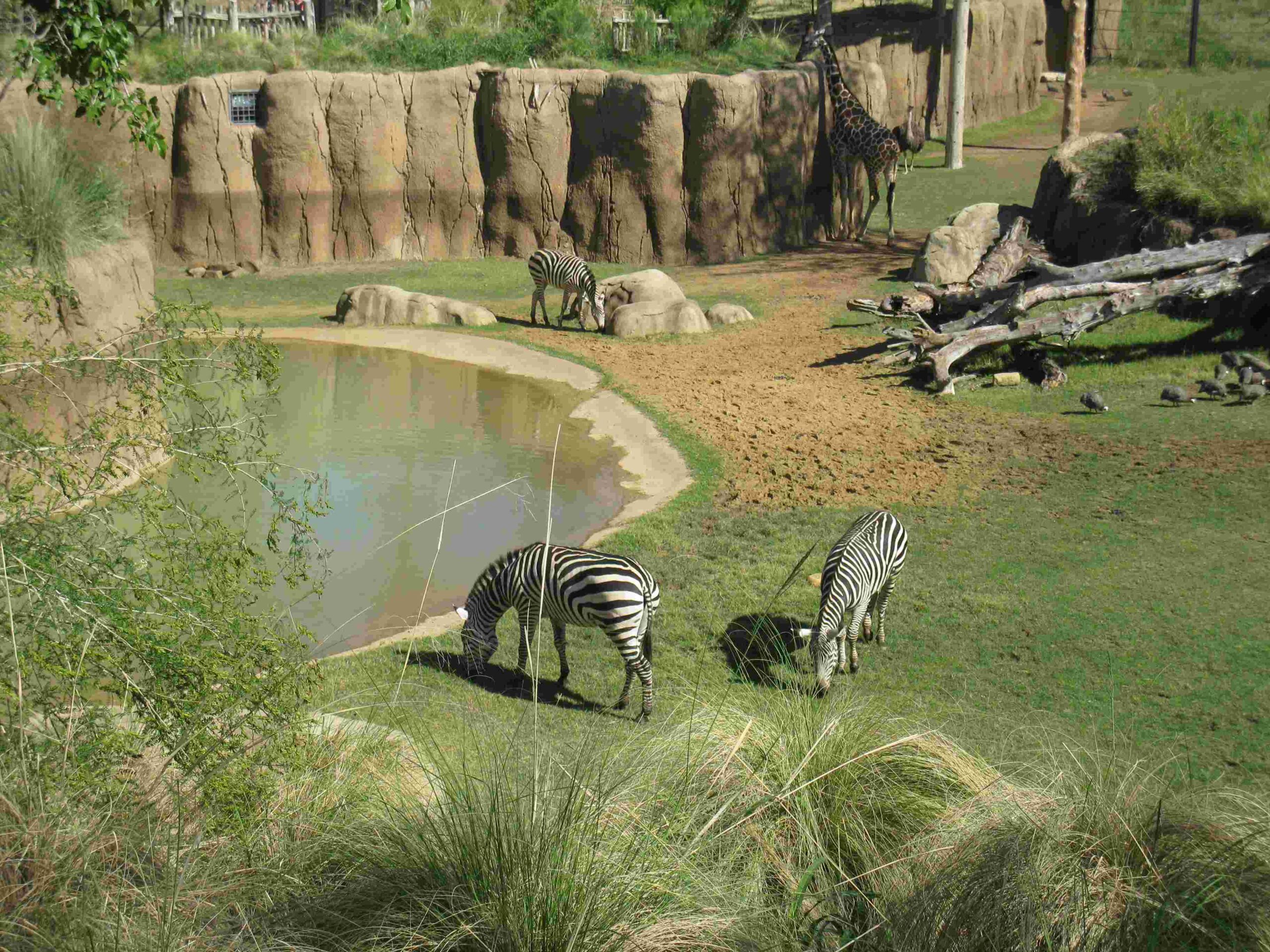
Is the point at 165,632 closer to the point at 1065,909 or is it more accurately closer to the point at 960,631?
the point at 1065,909

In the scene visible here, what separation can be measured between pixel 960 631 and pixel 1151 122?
11.5 meters

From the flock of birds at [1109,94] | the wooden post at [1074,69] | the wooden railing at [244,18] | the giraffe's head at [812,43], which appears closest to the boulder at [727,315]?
the giraffe's head at [812,43]

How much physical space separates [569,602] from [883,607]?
2127mm

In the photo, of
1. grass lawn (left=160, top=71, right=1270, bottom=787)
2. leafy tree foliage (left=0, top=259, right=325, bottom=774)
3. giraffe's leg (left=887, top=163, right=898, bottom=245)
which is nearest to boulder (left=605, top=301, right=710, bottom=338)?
grass lawn (left=160, top=71, right=1270, bottom=787)

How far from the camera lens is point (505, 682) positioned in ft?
25.0

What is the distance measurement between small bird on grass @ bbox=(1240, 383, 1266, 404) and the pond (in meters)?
6.07

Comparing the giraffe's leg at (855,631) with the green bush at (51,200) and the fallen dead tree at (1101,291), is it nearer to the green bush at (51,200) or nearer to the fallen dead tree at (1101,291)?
the fallen dead tree at (1101,291)

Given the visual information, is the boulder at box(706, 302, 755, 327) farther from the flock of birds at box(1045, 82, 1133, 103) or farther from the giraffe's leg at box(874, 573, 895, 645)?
the flock of birds at box(1045, 82, 1133, 103)

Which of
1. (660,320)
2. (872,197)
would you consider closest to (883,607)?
(660,320)

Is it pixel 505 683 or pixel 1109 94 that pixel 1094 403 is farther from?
pixel 1109 94

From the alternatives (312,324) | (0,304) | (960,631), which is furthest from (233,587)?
(312,324)

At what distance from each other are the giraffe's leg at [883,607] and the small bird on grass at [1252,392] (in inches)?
226

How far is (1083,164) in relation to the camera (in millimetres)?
17328

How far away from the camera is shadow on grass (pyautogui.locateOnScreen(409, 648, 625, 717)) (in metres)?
7.30
